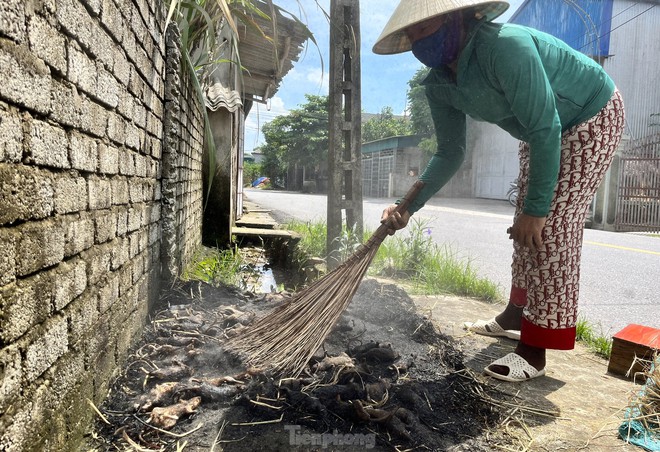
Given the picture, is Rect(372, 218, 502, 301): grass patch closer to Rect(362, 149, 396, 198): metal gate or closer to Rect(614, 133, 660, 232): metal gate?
Rect(614, 133, 660, 232): metal gate

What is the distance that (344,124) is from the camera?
4.99 meters

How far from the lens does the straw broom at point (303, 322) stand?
1.96 m

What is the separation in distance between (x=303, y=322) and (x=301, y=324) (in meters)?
0.02

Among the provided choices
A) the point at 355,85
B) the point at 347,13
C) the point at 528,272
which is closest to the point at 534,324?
the point at 528,272

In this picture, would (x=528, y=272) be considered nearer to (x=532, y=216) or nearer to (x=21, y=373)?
(x=532, y=216)

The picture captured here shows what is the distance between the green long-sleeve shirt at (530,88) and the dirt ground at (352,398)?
905mm

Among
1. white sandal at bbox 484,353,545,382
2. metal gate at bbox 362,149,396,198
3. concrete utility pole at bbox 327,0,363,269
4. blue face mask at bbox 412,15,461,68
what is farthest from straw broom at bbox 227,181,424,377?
metal gate at bbox 362,149,396,198

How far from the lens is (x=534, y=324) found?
7.25 feet

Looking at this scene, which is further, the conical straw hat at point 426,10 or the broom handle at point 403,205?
the broom handle at point 403,205

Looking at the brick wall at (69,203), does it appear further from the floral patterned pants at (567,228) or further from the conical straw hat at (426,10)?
the floral patterned pants at (567,228)

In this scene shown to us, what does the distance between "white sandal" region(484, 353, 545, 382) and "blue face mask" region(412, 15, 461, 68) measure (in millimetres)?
1539

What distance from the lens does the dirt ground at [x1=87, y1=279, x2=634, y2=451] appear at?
1562 millimetres

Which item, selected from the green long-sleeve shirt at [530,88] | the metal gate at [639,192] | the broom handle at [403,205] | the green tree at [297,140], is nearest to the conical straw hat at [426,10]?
the green long-sleeve shirt at [530,88]

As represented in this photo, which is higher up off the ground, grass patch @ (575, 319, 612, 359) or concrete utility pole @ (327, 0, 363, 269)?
concrete utility pole @ (327, 0, 363, 269)
